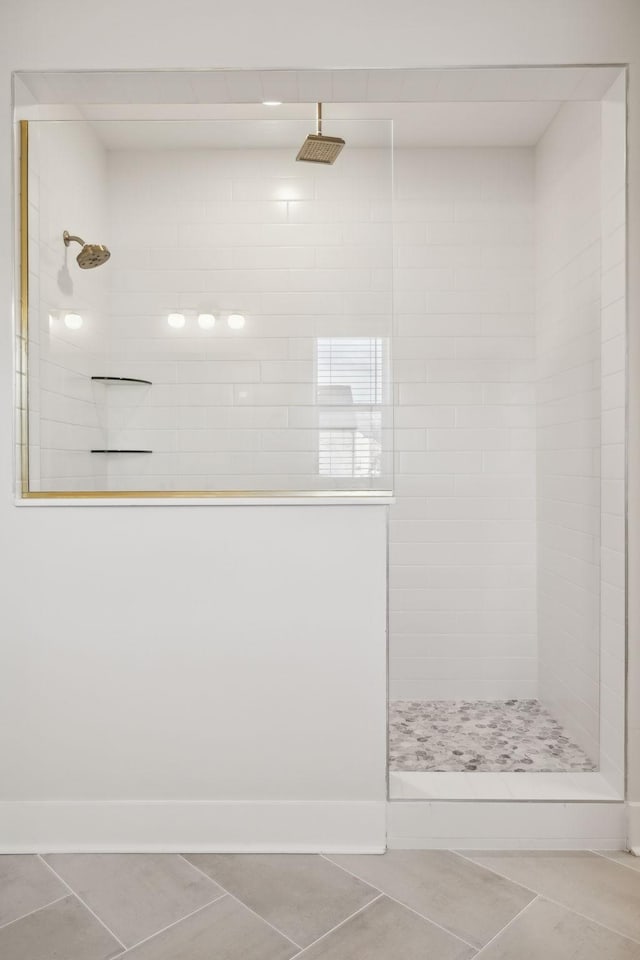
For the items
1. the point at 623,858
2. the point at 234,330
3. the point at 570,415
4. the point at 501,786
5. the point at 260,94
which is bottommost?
the point at 623,858

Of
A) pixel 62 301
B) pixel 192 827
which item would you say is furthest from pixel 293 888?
pixel 62 301

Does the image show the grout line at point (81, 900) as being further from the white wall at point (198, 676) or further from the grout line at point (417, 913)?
the grout line at point (417, 913)

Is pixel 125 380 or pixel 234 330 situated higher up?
pixel 234 330

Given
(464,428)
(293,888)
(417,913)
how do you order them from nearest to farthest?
(417,913)
(293,888)
(464,428)

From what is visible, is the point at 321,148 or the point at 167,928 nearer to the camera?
the point at 167,928

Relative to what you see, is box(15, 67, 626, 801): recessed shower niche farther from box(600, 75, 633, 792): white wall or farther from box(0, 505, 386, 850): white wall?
box(0, 505, 386, 850): white wall

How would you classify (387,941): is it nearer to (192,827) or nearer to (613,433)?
(192,827)

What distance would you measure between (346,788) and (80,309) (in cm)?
174

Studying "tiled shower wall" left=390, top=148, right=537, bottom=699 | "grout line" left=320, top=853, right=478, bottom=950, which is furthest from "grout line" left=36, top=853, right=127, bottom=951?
"tiled shower wall" left=390, top=148, right=537, bottom=699

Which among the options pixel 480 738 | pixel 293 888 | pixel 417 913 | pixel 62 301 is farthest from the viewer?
pixel 480 738

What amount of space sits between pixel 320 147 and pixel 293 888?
2.18 metres

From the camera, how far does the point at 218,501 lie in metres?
2.11

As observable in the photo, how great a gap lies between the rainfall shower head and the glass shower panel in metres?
0.03

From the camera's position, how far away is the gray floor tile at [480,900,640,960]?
5.41 ft
